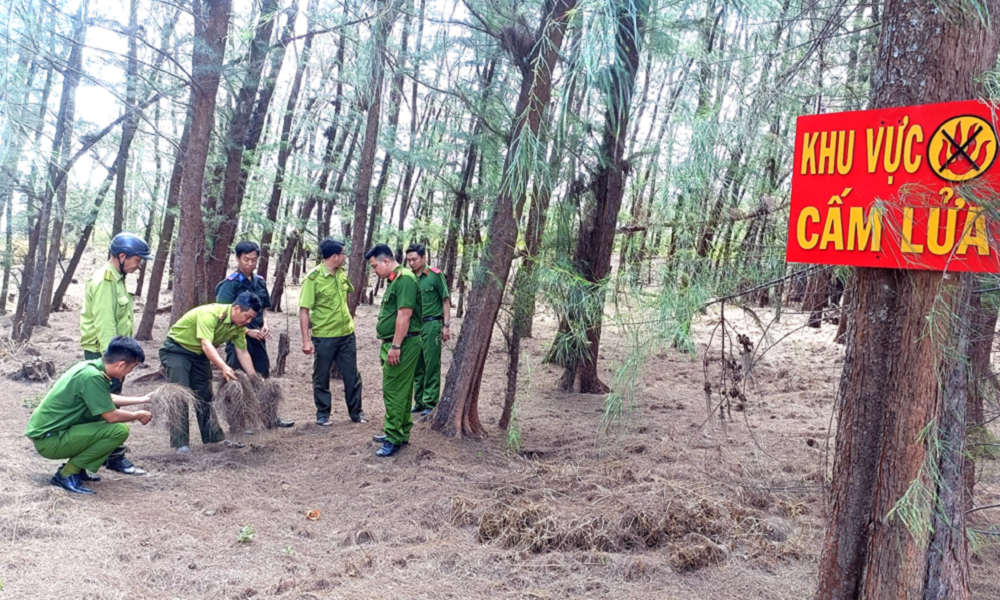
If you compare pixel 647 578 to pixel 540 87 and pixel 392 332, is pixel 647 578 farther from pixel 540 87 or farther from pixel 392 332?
pixel 540 87

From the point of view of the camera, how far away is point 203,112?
764cm

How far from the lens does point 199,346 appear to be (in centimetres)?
566

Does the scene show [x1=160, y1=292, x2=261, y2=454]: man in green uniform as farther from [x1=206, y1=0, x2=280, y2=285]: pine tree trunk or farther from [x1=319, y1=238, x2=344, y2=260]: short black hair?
[x1=206, y1=0, x2=280, y2=285]: pine tree trunk

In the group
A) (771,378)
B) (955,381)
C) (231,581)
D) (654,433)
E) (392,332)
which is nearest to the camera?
(955,381)

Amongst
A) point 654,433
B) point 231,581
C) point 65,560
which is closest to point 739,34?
point 654,433

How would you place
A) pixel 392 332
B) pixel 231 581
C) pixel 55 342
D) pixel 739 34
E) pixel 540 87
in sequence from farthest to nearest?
pixel 55 342, pixel 392 332, pixel 540 87, pixel 739 34, pixel 231 581

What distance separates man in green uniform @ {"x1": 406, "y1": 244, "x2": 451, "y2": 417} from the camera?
6438 millimetres

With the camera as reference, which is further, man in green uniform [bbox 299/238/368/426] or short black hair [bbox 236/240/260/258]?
man in green uniform [bbox 299/238/368/426]

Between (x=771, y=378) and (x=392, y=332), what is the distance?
6068 mm

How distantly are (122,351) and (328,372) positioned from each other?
2483 mm

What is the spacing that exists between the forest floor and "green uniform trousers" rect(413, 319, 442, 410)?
0.63 metres

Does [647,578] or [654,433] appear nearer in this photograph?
[647,578]

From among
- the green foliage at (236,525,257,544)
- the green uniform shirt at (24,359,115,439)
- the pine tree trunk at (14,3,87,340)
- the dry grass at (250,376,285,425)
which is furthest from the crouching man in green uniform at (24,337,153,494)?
the pine tree trunk at (14,3,87,340)

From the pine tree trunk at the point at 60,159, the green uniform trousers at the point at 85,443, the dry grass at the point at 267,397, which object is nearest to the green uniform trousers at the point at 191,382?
the dry grass at the point at 267,397
